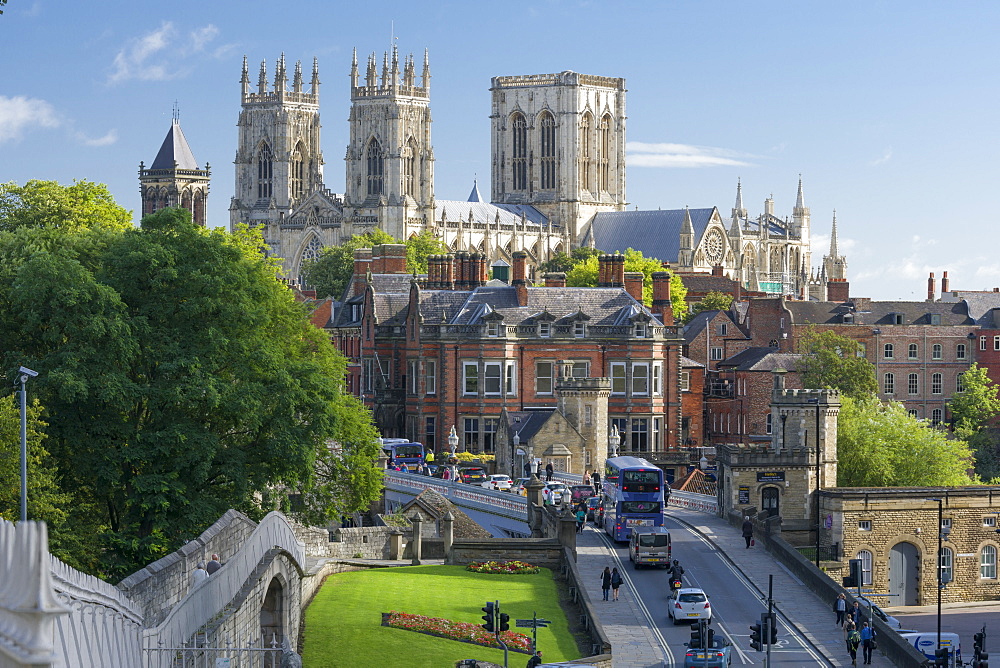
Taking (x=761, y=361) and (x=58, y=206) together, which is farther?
(x=761, y=361)

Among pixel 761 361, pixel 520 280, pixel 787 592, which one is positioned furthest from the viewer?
pixel 761 361

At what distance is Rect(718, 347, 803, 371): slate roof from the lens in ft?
324

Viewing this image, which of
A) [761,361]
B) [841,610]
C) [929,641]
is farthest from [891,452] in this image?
[841,610]

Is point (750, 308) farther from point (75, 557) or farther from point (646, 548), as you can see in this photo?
point (75, 557)

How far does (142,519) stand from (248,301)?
21.6 feet

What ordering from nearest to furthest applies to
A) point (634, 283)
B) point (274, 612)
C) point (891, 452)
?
Result: 1. point (274, 612)
2. point (891, 452)
3. point (634, 283)

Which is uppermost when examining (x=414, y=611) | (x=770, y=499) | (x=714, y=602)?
(x=770, y=499)

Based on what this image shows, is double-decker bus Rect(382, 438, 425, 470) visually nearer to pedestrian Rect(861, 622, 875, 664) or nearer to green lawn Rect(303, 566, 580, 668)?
green lawn Rect(303, 566, 580, 668)

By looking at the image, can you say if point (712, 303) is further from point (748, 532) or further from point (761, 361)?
point (748, 532)

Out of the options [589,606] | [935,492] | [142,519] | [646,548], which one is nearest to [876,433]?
[935,492]

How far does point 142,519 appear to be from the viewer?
3869cm

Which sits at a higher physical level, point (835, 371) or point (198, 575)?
point (835, 371)

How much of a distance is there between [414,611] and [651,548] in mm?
11993

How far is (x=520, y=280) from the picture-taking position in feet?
288
